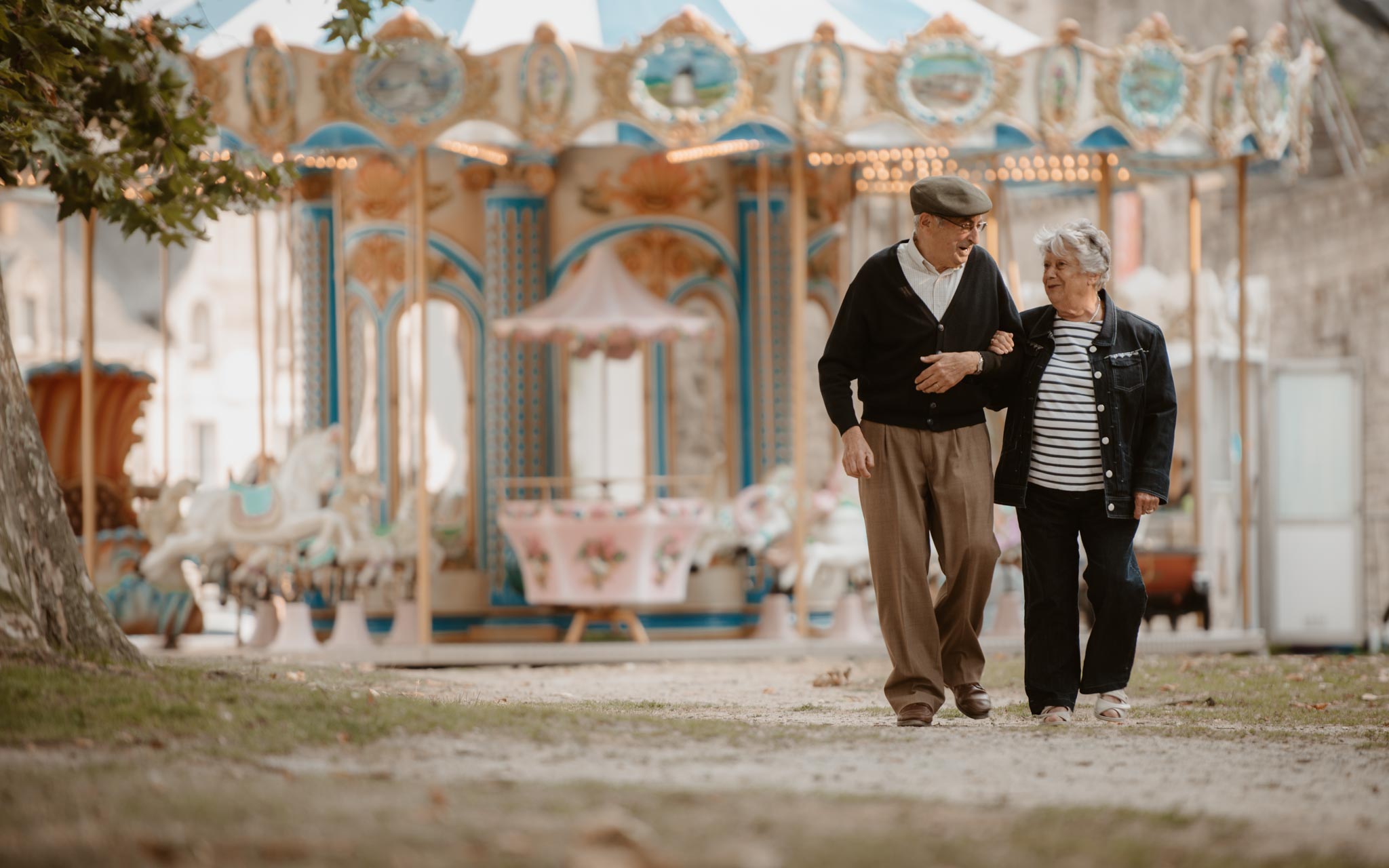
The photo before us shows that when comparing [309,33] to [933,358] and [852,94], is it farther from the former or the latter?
[933,358]

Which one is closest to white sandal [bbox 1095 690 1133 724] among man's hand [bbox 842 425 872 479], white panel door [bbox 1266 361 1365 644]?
man's hand [bbox 842 425 872 479]

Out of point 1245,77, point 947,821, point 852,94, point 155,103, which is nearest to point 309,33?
point 852,94

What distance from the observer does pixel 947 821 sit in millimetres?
→ 3949

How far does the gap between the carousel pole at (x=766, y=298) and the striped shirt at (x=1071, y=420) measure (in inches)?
306

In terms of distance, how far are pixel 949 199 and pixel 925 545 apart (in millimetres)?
1198

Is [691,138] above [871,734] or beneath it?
above

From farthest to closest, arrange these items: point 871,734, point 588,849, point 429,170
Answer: point 429,170 → point 871,734 → point 588,849

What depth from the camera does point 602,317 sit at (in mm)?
12750

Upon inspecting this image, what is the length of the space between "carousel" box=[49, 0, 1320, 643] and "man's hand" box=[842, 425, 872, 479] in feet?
18.8

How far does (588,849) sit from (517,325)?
9330 millimetres

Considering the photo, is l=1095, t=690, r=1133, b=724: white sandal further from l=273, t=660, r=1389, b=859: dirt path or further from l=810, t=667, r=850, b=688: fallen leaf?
l=810, t=667, r=850, b=688: fallen leaf

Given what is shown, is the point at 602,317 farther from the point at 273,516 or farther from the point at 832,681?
the point at 832,681

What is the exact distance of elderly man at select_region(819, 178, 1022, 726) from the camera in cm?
611

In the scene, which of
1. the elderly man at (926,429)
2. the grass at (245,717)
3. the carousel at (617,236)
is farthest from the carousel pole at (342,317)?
the elderly man at (926,429)
